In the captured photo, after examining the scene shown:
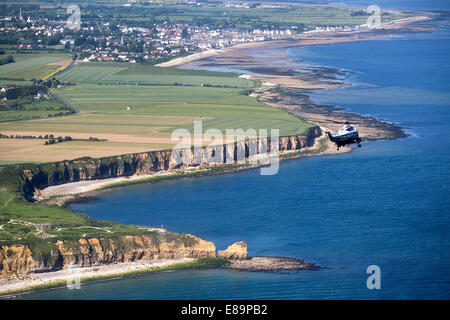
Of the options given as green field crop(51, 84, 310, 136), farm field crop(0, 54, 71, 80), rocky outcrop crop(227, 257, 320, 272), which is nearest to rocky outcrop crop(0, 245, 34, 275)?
rocky outcrop crop(227, 257, 320, 272)

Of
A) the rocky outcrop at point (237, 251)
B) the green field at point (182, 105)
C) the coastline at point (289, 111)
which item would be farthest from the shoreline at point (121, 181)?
the rocky outcrop at point (237, 251)

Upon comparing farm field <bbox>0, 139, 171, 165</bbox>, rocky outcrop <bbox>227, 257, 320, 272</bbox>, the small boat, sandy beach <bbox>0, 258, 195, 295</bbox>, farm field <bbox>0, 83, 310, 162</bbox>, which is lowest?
sandy beach <bbox>0, 258, 195, 295</bbox>

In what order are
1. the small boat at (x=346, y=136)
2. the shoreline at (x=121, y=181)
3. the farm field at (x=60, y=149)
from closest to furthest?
1. the small boat at (x=346, y=136)
2. the shoreline at (x=121, y=181)
3. the farm field at (x=60, y=149)

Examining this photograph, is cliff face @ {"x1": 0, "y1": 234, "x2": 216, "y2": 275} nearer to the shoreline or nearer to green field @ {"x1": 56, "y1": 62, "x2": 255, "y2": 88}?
the shoreline

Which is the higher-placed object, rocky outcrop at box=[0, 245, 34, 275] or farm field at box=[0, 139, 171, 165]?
farm field at box=[0, 139, 171, 165]

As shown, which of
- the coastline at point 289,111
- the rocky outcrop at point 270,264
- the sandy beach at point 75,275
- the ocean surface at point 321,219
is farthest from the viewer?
the coastline at point 289,111

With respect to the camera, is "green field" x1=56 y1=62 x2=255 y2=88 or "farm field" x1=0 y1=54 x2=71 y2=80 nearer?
"green field" x1=56 y1=62 x2=255 y2=88

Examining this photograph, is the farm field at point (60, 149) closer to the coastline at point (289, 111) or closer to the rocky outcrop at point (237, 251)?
the coastline at point (289, 111)

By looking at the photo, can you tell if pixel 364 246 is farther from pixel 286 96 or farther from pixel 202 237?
pixel 286 96
